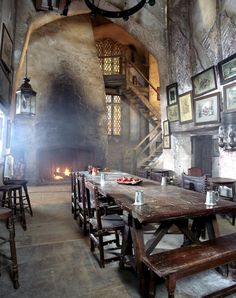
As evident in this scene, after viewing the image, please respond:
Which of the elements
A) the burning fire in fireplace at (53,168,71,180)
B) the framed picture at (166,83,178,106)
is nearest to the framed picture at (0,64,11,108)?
the burning fire in fireplace at (53,168,71,180)

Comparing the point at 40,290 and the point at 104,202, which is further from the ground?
the point at 104,202

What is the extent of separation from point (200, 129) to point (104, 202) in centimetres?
297

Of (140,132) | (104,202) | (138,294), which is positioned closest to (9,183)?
(104,202)

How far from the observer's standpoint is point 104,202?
4020 millimetres

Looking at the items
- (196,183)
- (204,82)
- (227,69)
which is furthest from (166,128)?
(196,183)

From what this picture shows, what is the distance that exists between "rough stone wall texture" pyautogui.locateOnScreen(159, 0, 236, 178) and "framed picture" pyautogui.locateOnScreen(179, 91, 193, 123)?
0.52 feet

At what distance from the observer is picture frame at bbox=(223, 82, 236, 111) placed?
14.2ft

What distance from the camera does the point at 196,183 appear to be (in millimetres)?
3070

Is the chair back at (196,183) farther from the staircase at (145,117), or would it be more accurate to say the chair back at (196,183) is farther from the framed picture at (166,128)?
the staircase at (145,117)

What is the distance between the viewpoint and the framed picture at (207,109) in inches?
188

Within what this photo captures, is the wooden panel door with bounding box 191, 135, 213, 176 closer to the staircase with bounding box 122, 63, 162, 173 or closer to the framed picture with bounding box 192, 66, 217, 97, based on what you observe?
the framed picture with bounding box 192, 66, 217, 97

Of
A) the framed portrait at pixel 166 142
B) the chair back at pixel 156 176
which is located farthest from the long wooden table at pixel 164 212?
the framed portrait at pixel 166 142

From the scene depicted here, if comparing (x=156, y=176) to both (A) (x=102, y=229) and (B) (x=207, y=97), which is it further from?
(B) (x=207, y=97)

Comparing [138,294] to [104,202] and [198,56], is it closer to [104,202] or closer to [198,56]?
[104,202]
